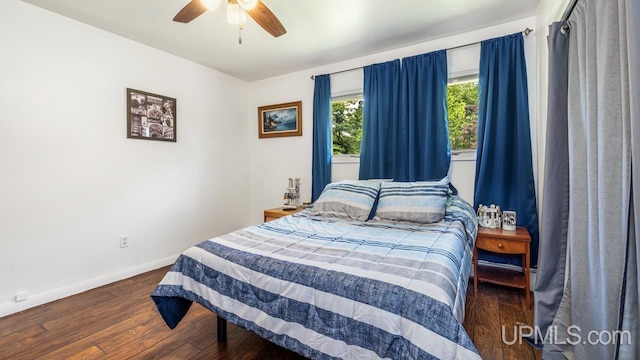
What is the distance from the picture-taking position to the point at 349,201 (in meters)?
2.57

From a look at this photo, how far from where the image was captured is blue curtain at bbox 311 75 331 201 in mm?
3523

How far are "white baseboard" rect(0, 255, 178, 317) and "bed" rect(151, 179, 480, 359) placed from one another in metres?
1.49

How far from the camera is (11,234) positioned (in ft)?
7.18

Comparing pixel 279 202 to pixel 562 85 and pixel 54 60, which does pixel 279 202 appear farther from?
pixel 562 85

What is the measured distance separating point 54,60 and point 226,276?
2491mm

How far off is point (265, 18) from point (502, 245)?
2.50 meters

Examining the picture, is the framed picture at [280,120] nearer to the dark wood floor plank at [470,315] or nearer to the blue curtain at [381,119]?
the blue curtain at [381,119]

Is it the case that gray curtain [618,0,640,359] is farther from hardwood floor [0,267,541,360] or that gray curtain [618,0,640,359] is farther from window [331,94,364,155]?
window [331,94,364,155]

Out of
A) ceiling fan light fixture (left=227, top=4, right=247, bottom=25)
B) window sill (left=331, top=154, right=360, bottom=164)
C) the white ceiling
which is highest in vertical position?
the white ceiling

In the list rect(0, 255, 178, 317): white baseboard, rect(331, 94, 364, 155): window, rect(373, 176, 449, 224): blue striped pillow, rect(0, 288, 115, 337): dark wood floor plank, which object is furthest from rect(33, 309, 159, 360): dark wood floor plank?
rect(331, 94, 364, 155): window

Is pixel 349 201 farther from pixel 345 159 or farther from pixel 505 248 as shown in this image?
pixel 505 248

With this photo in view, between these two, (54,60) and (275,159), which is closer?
(54,60)

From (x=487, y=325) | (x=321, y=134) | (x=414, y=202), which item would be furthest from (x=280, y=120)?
(x=487, y=325)

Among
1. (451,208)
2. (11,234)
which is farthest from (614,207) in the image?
(11,234)
